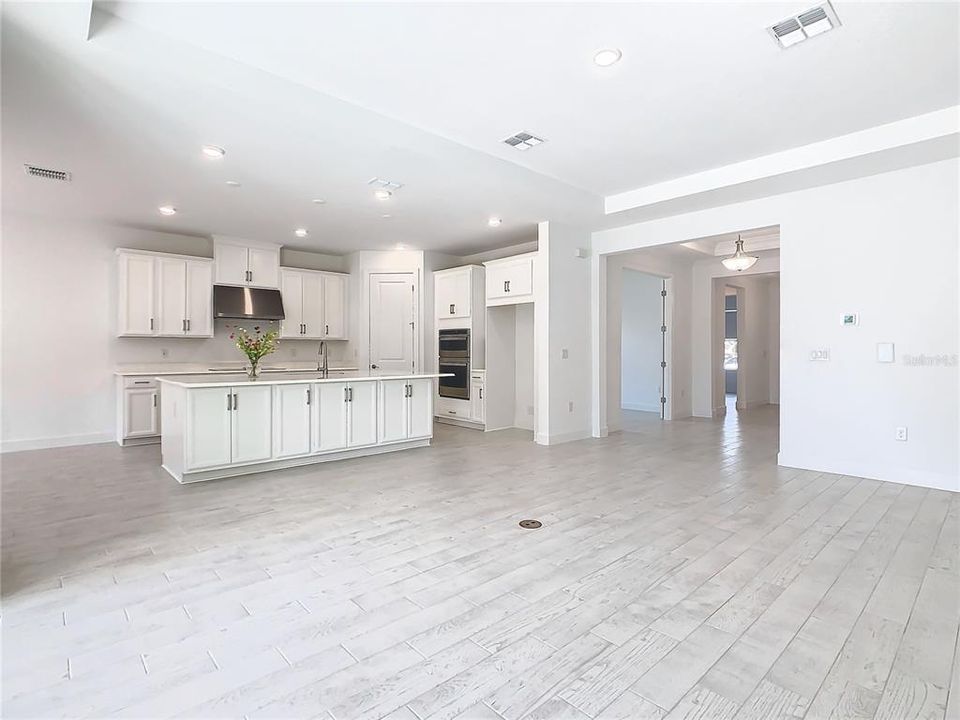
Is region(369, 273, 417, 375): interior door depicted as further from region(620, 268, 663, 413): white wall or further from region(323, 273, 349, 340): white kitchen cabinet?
region(620, 268, 663, 413): white wall

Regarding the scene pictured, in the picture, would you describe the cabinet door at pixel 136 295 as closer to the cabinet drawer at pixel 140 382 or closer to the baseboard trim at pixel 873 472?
Answer: the cabinet drawer at pixel 140 382

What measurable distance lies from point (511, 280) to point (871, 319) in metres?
3.91

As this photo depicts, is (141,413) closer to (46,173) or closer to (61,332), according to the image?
(61,332)

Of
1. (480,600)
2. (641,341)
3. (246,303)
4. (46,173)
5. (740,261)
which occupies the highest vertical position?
(46,173)

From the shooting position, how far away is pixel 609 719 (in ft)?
4.97

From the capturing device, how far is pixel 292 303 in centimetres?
766

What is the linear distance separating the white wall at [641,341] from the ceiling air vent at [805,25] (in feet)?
19.8

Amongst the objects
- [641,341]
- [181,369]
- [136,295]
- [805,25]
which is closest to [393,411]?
[181,369]

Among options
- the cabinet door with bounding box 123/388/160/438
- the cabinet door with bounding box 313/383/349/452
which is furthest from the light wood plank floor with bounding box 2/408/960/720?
the cabinet door with bounding box 123/388/160/438

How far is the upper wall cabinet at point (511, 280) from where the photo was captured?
6.45 metres

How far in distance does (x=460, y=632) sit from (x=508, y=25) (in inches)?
117

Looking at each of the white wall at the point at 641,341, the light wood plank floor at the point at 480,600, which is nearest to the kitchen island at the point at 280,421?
the light wood plank floor at the point at 480,600

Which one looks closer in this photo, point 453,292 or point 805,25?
point 805,25

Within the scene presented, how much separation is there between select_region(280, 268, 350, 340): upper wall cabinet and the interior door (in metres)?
0.62
